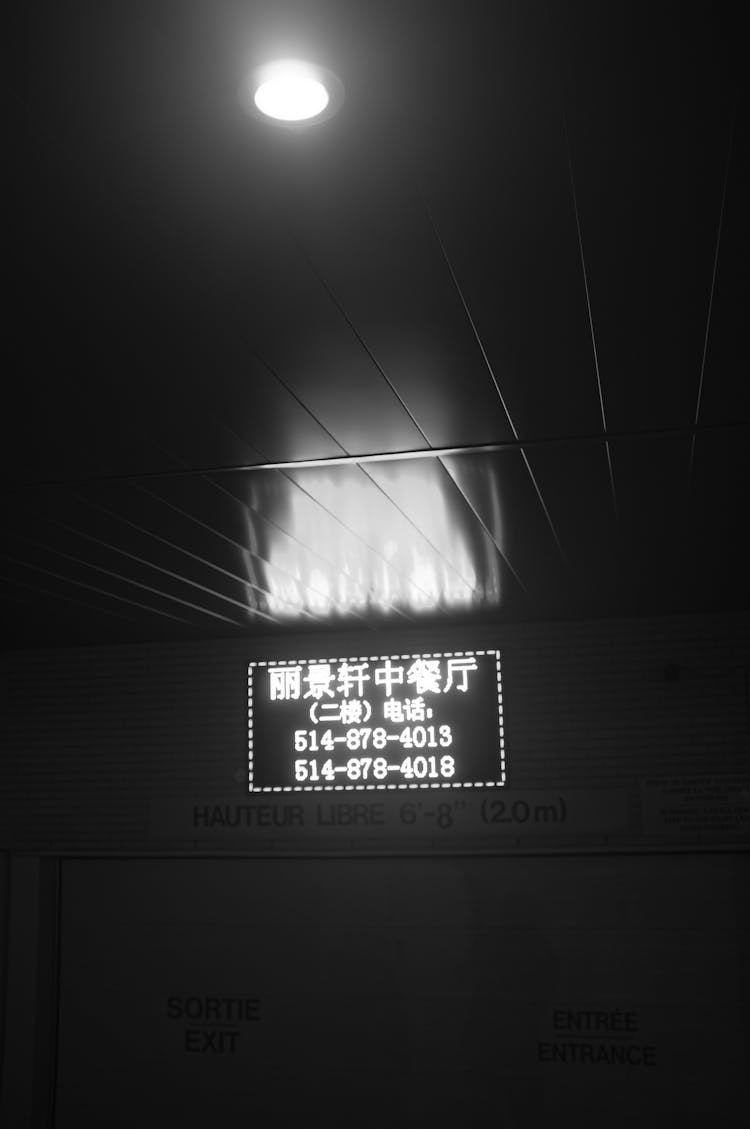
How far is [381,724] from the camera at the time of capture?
5941mm

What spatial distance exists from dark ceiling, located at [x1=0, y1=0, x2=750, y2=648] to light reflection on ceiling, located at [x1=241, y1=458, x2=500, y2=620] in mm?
26

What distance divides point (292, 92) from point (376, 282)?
23.1 inches

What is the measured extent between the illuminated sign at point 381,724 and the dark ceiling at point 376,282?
6.16ft

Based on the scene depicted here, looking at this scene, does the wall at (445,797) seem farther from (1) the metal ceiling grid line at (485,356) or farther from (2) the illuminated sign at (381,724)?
(1) the metal ceiling grid line at (485,356)

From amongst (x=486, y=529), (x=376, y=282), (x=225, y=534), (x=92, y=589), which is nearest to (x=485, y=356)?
(x=376, y=282)

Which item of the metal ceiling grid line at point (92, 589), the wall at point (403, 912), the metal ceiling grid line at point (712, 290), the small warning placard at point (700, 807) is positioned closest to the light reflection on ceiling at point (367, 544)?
the metal ceiling grid line at point (92, 589)

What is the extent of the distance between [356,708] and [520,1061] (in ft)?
6.67

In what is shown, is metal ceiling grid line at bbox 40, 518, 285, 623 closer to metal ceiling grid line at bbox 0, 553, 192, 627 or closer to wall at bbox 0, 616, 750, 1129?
metal ceiling grid line at bbox 0, 553, 192, 627

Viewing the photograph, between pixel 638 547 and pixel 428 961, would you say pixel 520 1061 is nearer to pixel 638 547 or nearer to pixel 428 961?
pixel 428 961

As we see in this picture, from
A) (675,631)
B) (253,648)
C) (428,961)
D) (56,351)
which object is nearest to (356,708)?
(253,648)

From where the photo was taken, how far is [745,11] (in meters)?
1.47

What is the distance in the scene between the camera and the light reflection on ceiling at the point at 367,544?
11.3 ft

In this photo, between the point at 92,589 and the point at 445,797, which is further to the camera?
the point at 445,797

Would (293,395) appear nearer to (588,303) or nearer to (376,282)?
(376,282)
